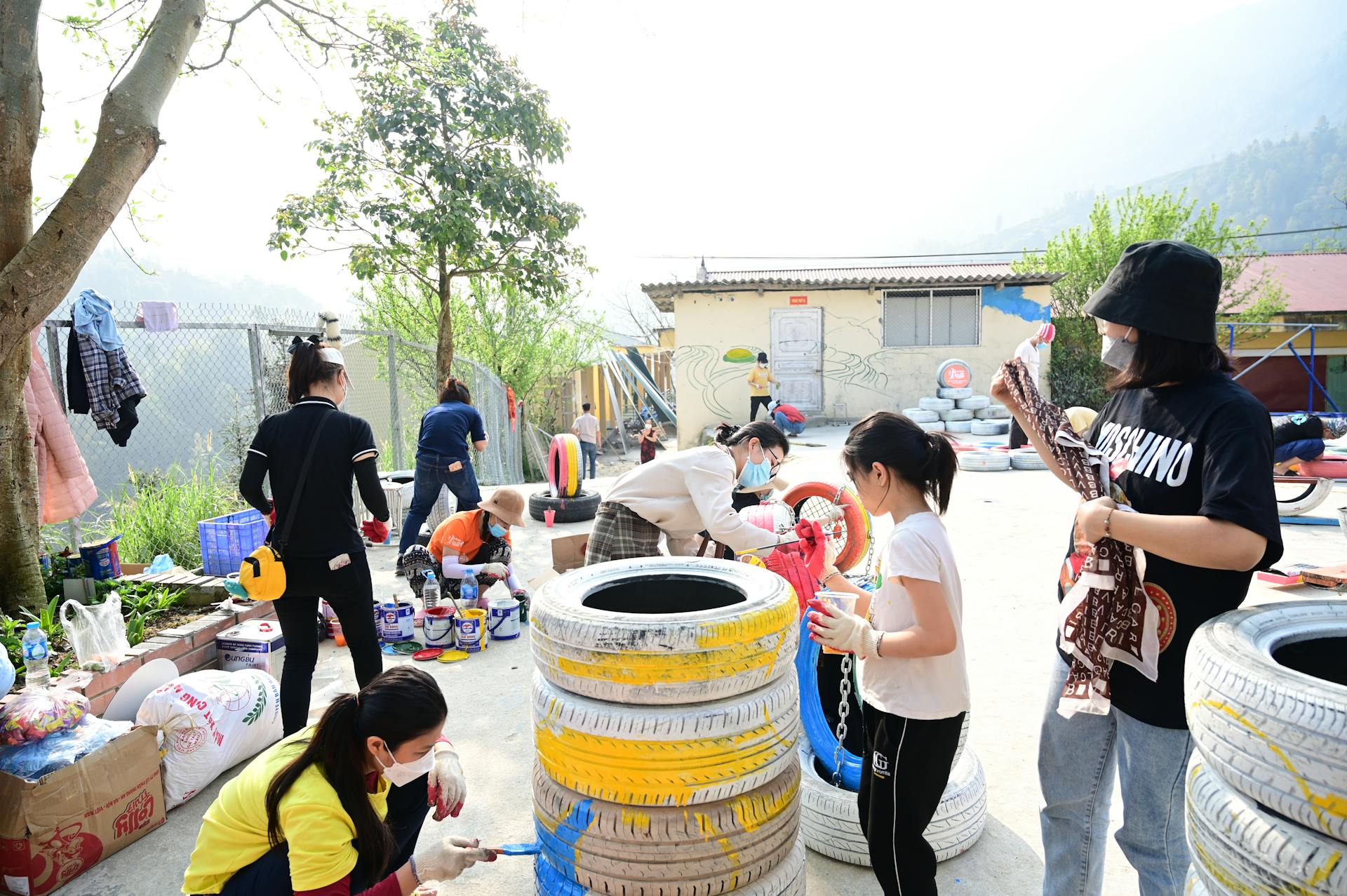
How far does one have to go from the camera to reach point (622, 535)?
12.6ft

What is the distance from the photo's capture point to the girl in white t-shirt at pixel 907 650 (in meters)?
2.00

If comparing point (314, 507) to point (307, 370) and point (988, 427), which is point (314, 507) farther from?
point (988, 427)

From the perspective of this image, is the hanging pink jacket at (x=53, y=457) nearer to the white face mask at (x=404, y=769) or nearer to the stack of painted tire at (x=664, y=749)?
the white face mask at (x=404, y=769)

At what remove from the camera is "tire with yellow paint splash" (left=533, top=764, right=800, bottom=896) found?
1.99 meters

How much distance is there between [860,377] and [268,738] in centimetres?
1646

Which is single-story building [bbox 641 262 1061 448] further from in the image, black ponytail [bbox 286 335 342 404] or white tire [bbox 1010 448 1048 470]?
black ponytail [bbox 286 335 342 404]

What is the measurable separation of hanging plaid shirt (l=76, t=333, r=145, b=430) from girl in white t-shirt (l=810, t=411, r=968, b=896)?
5.64 metres

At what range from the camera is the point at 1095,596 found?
1.92m

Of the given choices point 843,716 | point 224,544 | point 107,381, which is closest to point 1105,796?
point 843,716

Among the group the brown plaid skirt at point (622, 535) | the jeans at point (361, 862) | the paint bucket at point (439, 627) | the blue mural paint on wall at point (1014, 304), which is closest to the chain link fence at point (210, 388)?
the paint bucket at point (439, 627)

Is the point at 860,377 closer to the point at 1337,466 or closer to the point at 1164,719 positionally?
the point at 1337,466

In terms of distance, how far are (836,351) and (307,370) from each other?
53.0ft

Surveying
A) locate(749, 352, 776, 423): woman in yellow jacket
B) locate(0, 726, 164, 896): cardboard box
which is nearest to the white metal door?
locate(749, 352, 776, 423): woman in yellow jacket

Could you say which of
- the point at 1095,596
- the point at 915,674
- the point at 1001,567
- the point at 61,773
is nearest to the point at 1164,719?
the point at 1095,596
